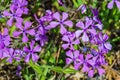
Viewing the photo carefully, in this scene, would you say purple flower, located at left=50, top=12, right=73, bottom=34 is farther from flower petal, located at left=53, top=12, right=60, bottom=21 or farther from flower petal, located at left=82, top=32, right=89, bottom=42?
flower petal, located at left=82, top=32, right=89, bottom=42

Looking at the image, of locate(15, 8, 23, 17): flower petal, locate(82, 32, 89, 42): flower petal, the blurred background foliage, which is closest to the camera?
locate(82, 32, 89, 42): flower petal

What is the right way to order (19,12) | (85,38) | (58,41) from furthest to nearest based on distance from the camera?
(58,41), (19,12), (85,38)

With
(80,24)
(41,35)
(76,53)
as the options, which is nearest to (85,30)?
(80,24)

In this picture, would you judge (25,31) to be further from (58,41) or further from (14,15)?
(58,41)

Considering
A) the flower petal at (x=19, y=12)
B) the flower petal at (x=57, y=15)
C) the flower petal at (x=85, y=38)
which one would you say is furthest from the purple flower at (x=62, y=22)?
the flower petal at (x=19, y=12)

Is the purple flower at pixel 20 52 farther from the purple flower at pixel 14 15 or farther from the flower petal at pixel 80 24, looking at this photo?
the flower petal at pixel 80 24

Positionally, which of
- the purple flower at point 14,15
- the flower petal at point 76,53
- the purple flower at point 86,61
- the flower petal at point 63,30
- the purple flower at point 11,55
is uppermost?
the purple flower at point 14,15

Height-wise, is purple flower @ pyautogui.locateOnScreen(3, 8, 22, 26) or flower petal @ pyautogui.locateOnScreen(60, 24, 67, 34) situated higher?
purple flower @ pyautogui.locateOnScreen(3, 8, 22, 26)

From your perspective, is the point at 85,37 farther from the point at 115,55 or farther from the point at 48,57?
the point at 115,55

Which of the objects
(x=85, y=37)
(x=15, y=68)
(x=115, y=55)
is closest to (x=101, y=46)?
(x=85, y=37)

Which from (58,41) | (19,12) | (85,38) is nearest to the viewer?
(85,38)

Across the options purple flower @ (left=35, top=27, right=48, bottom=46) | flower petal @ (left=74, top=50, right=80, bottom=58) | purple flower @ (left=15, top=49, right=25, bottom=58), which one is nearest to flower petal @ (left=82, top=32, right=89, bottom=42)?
flower petal @ (left=74, top=50, right=80, bottom=58)
